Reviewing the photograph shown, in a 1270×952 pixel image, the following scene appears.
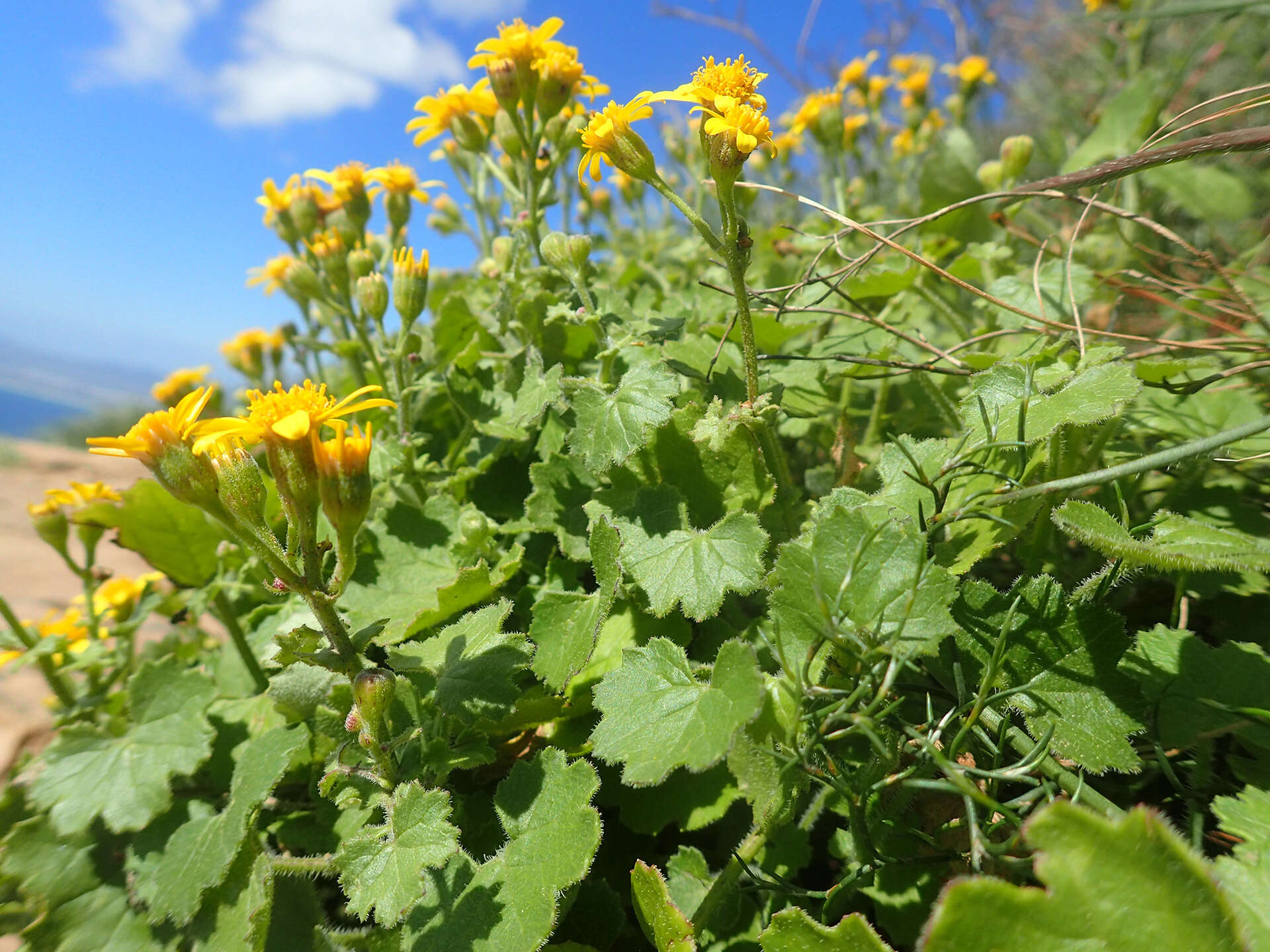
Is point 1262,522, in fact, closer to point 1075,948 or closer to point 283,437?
point 1075,948

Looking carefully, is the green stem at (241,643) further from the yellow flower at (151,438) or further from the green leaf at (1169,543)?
the green leaf at (1169,543)

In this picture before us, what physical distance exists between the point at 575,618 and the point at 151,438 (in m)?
0.73

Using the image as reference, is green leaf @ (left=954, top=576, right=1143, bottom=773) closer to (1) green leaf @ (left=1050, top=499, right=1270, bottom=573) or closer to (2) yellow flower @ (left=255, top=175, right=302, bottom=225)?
(1) green leaf @ (left=1050, top=499, right=1270, bottom=573)

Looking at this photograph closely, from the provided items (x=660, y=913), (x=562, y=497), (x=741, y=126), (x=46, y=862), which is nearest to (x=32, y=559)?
(x=46, y=862)

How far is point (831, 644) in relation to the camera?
3.23 ft

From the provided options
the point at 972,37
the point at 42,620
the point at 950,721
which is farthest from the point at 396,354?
the point at 972,37

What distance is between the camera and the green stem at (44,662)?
1.69m

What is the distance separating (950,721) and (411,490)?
4.32 feet

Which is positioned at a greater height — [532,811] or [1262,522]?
[1262,522]

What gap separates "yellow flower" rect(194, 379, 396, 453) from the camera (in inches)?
39.8

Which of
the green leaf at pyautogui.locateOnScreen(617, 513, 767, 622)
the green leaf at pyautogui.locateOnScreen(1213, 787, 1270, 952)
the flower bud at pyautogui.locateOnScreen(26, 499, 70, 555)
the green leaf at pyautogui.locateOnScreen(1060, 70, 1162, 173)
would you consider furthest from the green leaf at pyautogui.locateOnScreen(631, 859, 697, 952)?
the green leaf at pyautogui.locateOnScreen(1060, 70, 1162, 173)

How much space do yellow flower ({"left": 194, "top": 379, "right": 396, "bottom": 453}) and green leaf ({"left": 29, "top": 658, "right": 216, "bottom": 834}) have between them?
0.68m

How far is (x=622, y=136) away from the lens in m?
1.31

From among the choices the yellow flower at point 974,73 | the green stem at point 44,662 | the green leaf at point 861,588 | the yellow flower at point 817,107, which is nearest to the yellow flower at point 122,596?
the green stem at point 44,662
